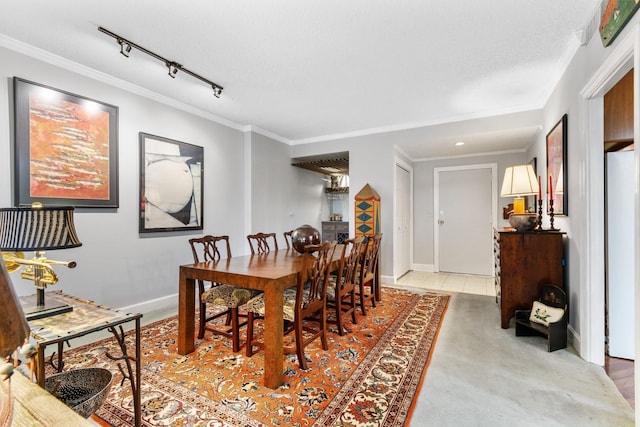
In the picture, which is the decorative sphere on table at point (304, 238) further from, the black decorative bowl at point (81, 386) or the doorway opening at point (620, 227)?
the doorway opening at point (620, 227)

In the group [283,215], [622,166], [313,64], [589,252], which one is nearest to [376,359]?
[589,252]

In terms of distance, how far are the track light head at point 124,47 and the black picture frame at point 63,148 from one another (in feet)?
2.20

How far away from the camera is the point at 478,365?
82.8 inches

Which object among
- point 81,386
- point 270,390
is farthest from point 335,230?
point 81,386

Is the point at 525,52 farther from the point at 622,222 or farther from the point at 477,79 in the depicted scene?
the point at 622,222

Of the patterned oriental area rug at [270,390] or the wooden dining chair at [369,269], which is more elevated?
the wooden dining chair at [369,269]

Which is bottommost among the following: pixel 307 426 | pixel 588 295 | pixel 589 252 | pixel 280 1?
pixel 307 426

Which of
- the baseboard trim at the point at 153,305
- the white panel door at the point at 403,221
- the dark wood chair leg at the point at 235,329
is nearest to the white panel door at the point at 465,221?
the white panel door at the point at 403,221

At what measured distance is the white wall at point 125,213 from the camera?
2.36 meters

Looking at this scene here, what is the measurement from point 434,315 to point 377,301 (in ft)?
2.32

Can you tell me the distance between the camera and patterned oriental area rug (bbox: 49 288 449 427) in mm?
Result: 1571

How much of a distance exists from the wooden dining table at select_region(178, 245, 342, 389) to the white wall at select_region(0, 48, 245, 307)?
1176 millimetres

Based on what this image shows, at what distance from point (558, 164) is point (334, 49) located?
2.29 metres

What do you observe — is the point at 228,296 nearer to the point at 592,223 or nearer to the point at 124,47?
the point at 124,47
